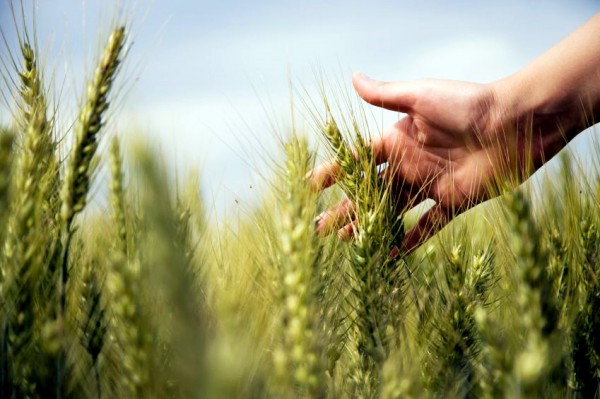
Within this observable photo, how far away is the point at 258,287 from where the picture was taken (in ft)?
4.69

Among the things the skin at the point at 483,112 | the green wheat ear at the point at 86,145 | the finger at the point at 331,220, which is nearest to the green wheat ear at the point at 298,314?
the green wheat ear at the point at 86,145

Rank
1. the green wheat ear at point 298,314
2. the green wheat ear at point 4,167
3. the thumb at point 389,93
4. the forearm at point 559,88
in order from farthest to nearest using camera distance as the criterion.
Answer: the thumb at point 389,93
the forearm at point 559,88
the green wheat ear at point 4,167
the green wheat ear at point 298,314

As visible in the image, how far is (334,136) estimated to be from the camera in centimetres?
177

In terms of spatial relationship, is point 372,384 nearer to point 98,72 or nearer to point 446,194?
point 98,72

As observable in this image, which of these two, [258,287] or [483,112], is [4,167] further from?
[483,112]

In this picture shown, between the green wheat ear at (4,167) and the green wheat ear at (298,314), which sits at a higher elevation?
the green wheat ear at (4,167)

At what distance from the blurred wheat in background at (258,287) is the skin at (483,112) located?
51 cm

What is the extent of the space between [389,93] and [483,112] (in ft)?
1.21

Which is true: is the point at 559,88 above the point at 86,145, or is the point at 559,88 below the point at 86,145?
below

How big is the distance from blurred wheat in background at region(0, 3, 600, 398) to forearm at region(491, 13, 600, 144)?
0.56 meters

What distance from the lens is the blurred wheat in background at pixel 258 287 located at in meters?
0.89

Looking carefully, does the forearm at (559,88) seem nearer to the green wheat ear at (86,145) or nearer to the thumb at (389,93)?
the thumb at (389,93)

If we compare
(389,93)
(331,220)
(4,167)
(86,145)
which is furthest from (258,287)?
(389,93)

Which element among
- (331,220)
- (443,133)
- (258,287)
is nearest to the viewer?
(258,287)
